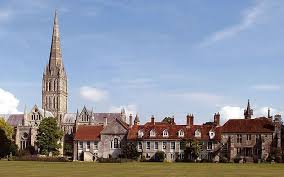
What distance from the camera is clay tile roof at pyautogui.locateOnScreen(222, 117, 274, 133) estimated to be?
84.3 meters

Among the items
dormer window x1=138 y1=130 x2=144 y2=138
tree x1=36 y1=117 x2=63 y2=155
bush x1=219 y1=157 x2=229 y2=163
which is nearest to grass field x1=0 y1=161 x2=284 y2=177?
bush x1=219 y1=157 x2=229 y2=163

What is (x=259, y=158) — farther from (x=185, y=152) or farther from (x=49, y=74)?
(x=49, y=74)

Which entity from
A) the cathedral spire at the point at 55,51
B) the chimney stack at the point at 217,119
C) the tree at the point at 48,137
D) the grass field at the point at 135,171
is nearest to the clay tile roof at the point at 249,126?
the chimney stack at the point at 217,119

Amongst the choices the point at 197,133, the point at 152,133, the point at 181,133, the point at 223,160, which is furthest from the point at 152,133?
the point at 223,160

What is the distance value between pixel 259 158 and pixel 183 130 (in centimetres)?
1335

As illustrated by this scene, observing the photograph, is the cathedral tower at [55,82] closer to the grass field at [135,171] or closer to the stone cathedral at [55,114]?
the stone cathedral at [55,114]

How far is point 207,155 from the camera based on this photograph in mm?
84750

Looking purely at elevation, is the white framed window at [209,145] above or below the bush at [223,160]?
above

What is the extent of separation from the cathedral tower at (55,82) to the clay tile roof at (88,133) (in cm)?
6214

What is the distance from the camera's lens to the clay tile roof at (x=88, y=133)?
304 feet

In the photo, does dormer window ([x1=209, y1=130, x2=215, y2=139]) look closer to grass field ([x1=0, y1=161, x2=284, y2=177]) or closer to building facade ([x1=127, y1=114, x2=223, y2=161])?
building facade ([x1=127, y1=114, x2=223, y2=161])

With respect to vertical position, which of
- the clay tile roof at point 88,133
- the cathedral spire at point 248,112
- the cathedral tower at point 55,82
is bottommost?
the clay tile roof at point 88,133

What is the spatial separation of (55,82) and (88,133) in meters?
70.3

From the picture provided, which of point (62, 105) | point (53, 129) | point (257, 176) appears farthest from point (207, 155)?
point (62, 105)
